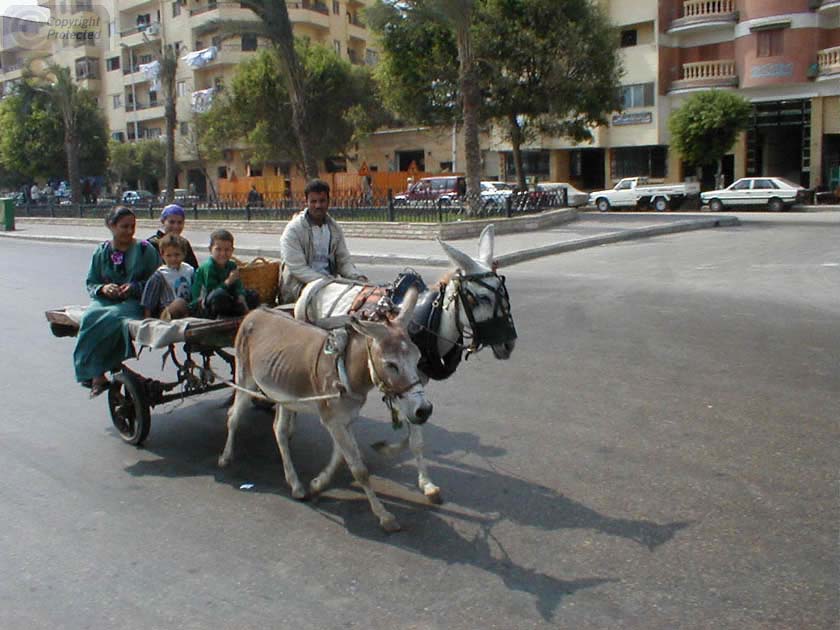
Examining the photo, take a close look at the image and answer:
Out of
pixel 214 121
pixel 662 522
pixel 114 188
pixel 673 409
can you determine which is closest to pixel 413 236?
pixel 673 409

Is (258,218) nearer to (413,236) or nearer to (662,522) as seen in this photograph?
(413,236)

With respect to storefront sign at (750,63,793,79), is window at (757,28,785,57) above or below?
above

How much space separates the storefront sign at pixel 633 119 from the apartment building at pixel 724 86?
0.06 metres

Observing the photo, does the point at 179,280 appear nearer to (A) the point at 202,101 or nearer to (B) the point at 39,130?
(B) the point at 39,130

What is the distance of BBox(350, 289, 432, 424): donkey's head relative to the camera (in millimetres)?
3824

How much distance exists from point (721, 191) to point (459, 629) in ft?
117

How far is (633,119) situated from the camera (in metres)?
43.7

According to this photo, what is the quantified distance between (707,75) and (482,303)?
4119cm

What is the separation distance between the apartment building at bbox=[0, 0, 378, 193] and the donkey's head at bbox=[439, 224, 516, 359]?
50727 mm

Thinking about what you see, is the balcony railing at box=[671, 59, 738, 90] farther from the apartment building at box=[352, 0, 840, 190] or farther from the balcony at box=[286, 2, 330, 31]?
the balcony at box=[286, 2, 330, 31]

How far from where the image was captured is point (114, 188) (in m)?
64.8

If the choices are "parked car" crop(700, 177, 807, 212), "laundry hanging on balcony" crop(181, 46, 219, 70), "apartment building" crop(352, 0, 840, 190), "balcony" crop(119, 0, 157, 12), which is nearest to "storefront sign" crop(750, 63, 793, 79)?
"apartment building" crop(352, 0, 840, 190)

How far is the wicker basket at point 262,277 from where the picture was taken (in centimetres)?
620

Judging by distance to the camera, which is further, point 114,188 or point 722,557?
point 114,188
